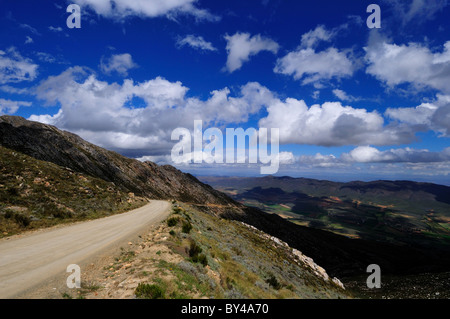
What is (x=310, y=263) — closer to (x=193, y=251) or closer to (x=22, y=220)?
(x=193, y=251)

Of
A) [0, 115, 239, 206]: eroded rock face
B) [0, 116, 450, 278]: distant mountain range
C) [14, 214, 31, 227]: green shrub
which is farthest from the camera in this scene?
[0, 115, 239, 206]: eroded rock face

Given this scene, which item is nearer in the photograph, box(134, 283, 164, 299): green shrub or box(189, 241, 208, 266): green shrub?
box(134, 283, 164, 299): green shrub

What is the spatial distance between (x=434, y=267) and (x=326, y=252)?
6430cm

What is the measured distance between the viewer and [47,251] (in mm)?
14719

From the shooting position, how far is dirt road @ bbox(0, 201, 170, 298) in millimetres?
10199

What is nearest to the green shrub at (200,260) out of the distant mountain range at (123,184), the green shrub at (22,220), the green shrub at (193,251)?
the green shrub at (193,251)

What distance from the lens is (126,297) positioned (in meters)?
9.12

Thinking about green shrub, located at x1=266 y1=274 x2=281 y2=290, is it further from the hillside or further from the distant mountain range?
the distant mountain range

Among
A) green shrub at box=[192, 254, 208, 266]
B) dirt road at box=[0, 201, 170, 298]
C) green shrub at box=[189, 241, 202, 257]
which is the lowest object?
green shrub at box=[189, 241, 202, 257]

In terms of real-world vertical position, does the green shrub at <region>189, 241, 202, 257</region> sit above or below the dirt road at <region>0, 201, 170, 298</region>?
below

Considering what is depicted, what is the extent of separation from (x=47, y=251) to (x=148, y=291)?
10614mm

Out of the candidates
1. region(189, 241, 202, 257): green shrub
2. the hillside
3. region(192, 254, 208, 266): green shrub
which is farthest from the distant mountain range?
region(192, 254, 208, 266): green shrub

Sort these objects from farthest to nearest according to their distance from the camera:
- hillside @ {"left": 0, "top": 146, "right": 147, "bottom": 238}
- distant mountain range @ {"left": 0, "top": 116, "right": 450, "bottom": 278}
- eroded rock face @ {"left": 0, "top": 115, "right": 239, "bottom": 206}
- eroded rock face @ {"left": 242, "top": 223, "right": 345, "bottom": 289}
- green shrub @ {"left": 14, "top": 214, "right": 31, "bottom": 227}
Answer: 1. eroded rock face @ {"left": 0, "top": 115, "right": 239, "bottom": 206}
2. eroded rock face @ {"left": 242, "top": 223, "right": 345, "bottom": 289}
3. distant mountain range @ {"left": 0, "top": 116, "right": 450, "bottom": 278}
4. hillside @ {"left": 0, "top": 146, "right": 147, "bottom": 238}
5. green shrub @ {"left": 14, "top": 214, "right": 31, "bottom": 227}

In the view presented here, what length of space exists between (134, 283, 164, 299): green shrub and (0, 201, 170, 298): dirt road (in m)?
4.90
